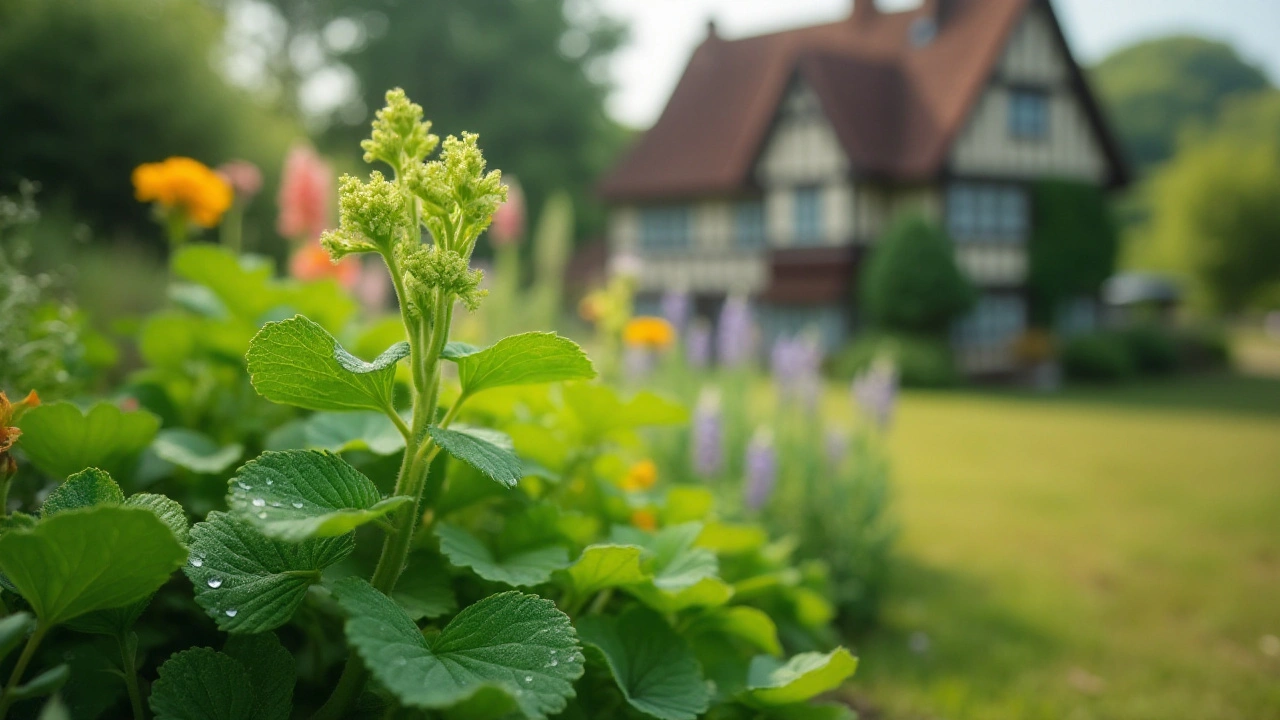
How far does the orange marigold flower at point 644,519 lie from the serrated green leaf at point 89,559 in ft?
3.60

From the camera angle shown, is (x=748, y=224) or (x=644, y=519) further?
(x=748, y=224)

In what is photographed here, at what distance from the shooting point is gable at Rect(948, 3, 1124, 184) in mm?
16094

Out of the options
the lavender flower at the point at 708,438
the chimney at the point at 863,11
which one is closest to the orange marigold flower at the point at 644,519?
the lavender flower at the point at 708,438

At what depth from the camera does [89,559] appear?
84cm

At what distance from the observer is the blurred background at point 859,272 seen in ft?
11.9

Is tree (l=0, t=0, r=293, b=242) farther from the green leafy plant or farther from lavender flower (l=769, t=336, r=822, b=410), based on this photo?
the green leafy plant

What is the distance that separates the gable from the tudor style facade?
0.09ft

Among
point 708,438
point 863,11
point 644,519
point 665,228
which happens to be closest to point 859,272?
point 665,228

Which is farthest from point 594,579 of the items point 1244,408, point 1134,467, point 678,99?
point 678,99

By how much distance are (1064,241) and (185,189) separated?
17.0 metres

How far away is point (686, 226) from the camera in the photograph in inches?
723

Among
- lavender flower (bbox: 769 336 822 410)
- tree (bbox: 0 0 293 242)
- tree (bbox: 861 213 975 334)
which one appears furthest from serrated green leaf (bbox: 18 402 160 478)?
tree (bbox: 861 213 975 334)

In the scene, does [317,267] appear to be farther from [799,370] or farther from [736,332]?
[799,370]

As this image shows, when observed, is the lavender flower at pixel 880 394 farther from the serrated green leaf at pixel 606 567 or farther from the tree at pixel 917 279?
the tree at pixel 917 279
